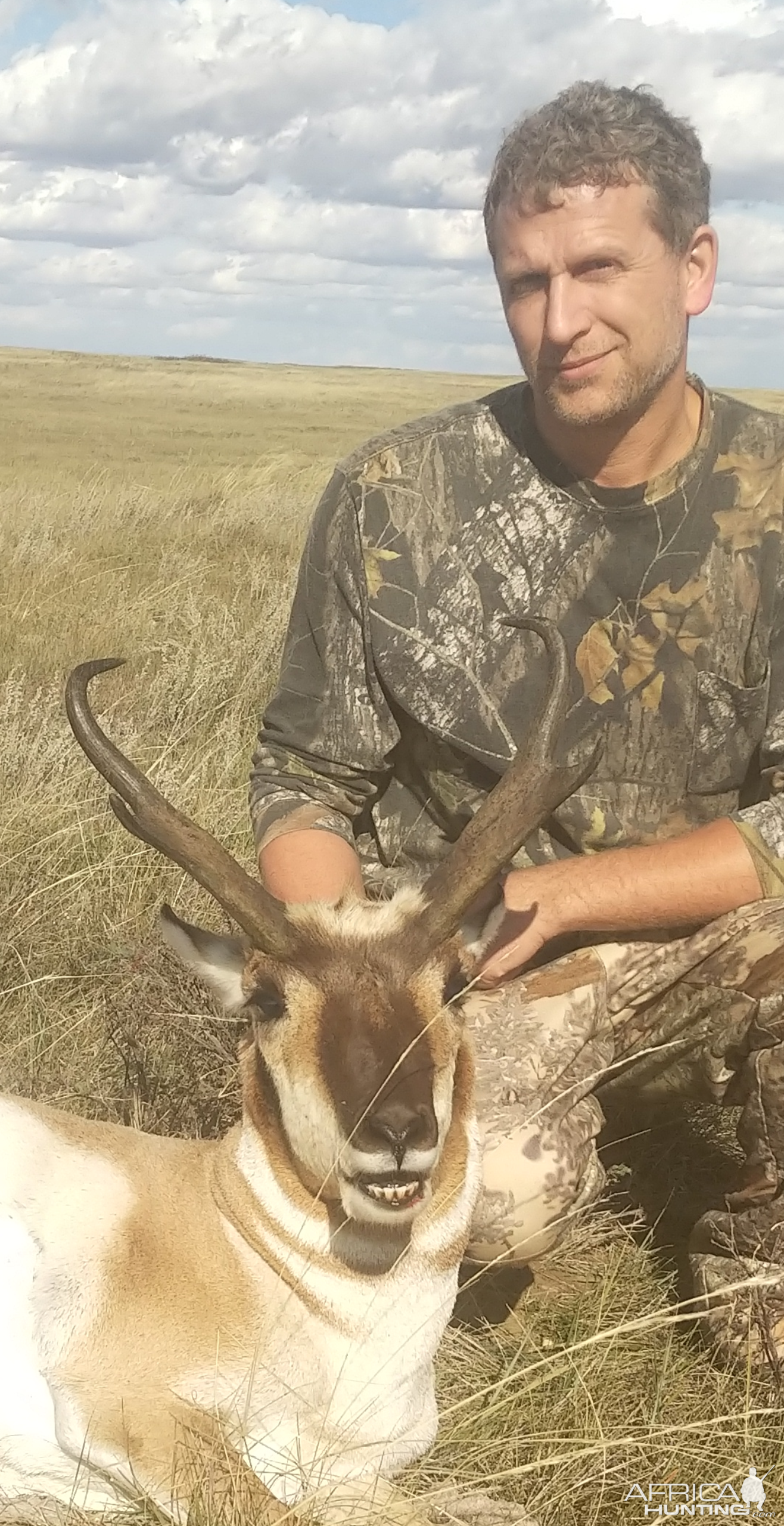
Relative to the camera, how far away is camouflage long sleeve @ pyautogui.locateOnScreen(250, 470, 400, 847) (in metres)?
5.44

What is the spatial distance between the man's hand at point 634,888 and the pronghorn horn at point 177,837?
1.27 m

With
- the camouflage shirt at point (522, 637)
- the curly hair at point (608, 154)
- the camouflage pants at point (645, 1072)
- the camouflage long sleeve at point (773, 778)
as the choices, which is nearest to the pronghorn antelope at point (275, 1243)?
the camouflage pants at point (645, 1072)

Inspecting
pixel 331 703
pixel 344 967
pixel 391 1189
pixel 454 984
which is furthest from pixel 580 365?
pixel 391 1189

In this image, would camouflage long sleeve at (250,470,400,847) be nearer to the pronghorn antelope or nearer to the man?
the man

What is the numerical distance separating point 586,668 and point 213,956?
194cm

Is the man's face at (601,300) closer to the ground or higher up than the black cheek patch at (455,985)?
higher up

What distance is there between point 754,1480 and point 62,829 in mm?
4313

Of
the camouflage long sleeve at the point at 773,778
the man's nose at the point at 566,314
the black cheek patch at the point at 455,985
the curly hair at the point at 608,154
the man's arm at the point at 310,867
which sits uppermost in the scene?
the curly hair at the point at 608,154

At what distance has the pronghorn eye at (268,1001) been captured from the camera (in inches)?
148

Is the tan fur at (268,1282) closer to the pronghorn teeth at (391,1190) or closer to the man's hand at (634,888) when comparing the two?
the pronghorn teeth at (391,1190)

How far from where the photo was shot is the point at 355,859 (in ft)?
16.7

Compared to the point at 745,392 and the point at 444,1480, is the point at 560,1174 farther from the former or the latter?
the point at 745,392

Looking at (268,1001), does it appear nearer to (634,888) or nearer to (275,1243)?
(275,1243)

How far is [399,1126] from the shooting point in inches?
128
